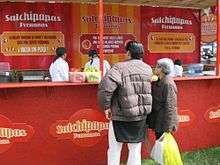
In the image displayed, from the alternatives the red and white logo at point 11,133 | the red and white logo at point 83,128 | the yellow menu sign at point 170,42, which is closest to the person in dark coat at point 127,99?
the red and white logo at point 83,128

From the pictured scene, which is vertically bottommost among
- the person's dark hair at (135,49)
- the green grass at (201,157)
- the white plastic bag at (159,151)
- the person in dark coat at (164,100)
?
the green grass at (201,157)

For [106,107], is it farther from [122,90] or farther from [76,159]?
[76,159]

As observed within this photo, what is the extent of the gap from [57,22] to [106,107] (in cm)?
590

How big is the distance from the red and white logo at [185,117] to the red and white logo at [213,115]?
0.35 metres

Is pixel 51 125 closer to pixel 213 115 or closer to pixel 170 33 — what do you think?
pixel 213 115

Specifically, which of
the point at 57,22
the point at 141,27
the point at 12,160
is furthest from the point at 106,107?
the point at 141,27

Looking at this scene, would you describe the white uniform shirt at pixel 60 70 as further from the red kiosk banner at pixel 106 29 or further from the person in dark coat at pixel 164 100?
the red kiosk banner at pixel 106 29

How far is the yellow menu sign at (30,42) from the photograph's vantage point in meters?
10.5

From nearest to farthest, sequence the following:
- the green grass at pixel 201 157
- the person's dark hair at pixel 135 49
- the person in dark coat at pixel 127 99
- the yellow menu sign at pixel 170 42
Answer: the person in dark coat at pixel 127 99, the person's dark hair at pixel 135 49, the green grass at pixel 201 157, the yellow menu sign at pixel 170 42

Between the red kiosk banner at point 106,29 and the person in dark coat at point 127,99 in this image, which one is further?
the red kiosk banner at point 106,29

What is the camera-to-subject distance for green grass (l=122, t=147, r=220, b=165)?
707cm

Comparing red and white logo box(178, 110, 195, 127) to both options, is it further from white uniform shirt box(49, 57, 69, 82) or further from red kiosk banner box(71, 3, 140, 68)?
red kiosk banner box(71, 3, 140, 68)

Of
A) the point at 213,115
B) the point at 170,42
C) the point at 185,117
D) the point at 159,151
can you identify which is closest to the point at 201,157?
the point at 185,117

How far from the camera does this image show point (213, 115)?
7949 millimetres
